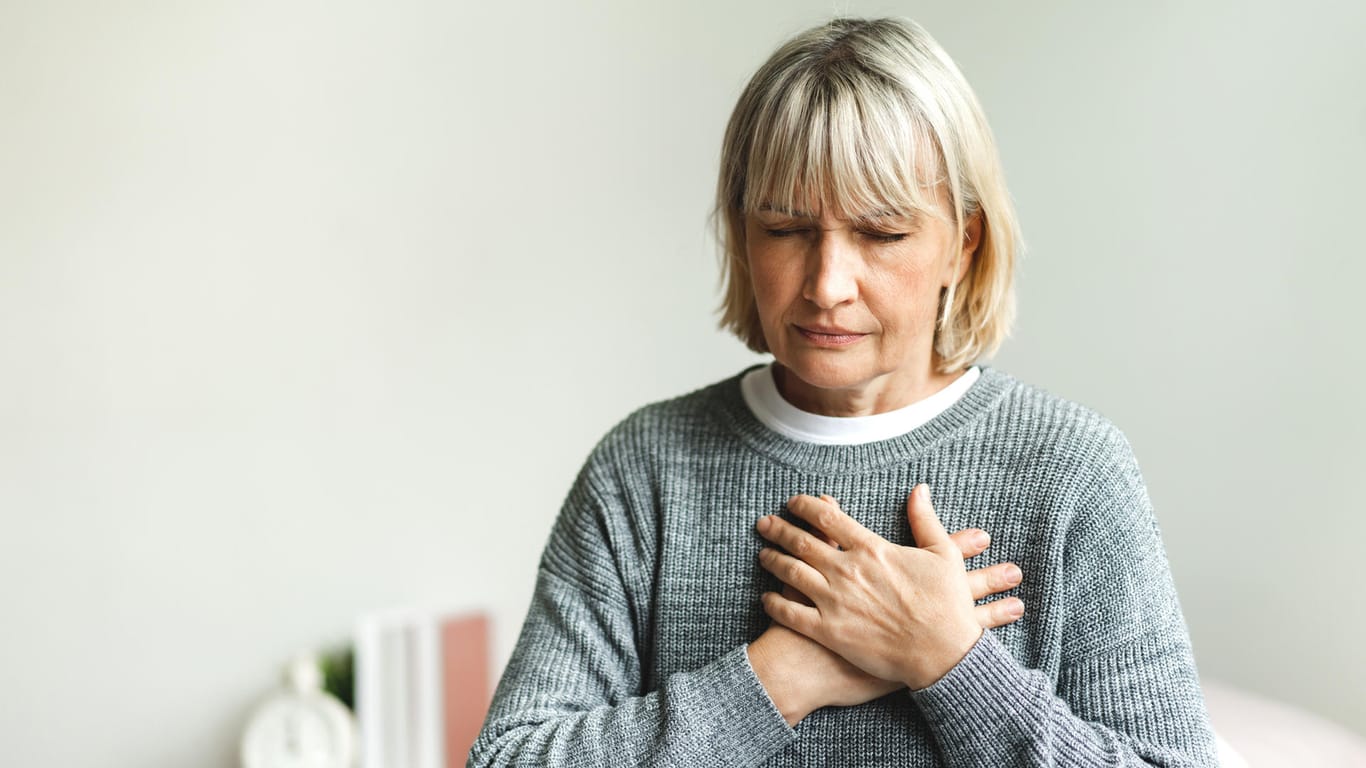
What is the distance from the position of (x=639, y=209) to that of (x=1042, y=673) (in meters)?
1.79

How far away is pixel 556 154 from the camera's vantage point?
281 cm

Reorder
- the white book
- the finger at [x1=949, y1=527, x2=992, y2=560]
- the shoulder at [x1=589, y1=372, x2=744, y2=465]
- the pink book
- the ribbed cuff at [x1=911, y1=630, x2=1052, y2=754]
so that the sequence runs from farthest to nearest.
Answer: the pink book, the white book, the shoulder at [x1=589, y1=372, x2=744, y2=465], the finger at [x1=949, y1=527, x2=992, y2=560], the ribbed cuff at [x1=911, y1=630, x2=1052, y2=754]

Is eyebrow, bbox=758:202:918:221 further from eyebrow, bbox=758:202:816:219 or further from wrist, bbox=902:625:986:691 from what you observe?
wrist, bbox=902:625:986:691

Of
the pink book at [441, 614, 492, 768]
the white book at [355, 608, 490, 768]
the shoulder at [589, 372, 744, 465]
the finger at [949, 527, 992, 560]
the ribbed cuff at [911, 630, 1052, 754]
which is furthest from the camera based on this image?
the pink book at [441, 614, 492, 768]

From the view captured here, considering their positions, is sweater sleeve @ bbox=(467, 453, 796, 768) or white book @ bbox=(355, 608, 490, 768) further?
white book @ bbox=(355, 608, 490, 768)

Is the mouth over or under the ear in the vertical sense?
under

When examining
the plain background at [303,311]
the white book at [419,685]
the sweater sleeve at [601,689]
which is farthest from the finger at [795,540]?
the white book at [419,685]

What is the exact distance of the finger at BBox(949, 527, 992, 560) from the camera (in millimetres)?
1212

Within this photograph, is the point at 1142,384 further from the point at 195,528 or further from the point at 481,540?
the point at 195,528

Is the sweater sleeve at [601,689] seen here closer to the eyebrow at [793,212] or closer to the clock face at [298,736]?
the eyebrow at [793,212]

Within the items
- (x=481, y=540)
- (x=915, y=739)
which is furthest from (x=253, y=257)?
(x=915, y=739)

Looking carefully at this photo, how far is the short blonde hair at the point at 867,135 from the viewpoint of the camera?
1.16 meters

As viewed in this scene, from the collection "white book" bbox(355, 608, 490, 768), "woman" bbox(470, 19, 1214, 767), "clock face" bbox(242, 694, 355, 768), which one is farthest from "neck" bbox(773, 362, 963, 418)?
"clock face" bbox(242, 694, 355, 768)

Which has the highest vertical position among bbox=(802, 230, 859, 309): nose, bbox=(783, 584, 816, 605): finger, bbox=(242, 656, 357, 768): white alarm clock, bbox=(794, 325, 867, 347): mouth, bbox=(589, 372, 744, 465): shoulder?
bbox=(802, 230, 859, 309): nose
